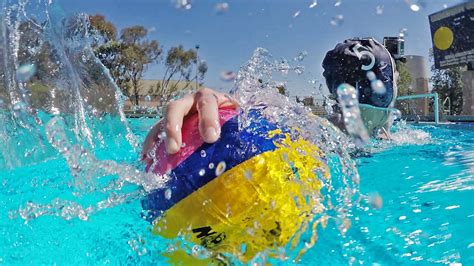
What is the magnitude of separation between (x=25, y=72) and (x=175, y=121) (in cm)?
252

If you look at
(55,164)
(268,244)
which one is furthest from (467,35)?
(268,244)

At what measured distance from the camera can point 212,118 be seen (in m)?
1.49

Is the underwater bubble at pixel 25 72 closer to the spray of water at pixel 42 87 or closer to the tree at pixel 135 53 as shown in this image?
the spray of water at pixel 42 87

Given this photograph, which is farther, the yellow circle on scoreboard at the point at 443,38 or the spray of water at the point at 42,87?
the yellow circle on scoreboard at the point at 443,38

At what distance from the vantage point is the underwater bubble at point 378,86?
12.2ft

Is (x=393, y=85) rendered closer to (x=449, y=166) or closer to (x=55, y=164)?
(x=449, y=166)

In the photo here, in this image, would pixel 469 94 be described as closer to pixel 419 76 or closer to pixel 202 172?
pixel 419 76

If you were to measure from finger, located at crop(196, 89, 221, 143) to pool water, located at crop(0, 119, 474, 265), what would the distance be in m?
0.41

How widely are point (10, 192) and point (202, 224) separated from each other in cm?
193

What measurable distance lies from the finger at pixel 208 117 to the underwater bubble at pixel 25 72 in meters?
2.32

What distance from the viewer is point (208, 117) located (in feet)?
4.90

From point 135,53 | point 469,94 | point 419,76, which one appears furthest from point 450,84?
point 135,53

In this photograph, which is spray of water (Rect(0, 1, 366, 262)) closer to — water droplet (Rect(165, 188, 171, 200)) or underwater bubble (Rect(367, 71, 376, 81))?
water droplet (Rect(165, 188, 171, 200))

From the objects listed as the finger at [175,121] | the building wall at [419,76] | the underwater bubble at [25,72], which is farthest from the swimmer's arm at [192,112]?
the building wall at [419,76]
